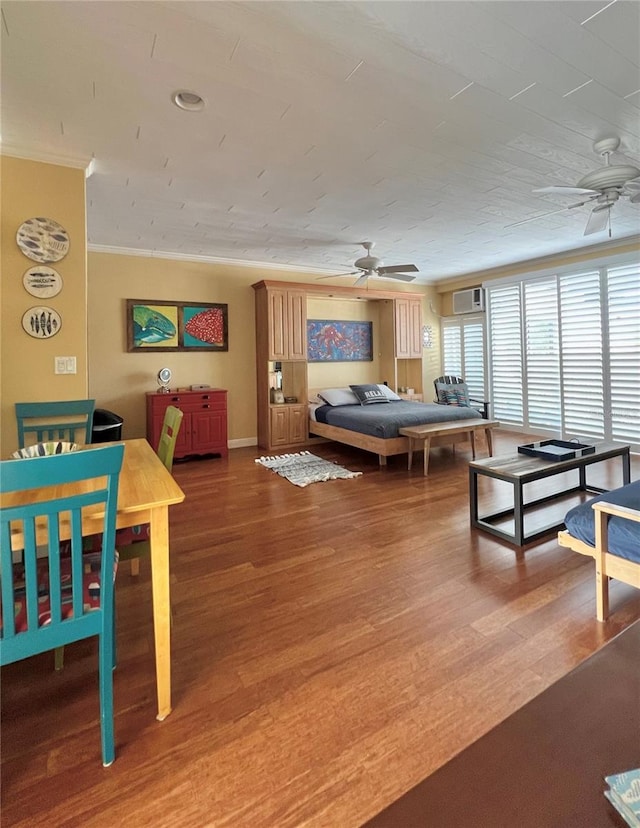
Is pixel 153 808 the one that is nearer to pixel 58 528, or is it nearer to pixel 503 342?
pixel 58 528

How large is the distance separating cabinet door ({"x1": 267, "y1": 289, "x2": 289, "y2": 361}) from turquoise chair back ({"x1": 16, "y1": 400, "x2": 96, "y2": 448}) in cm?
322

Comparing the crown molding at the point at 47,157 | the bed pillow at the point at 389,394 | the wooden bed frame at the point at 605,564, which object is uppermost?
the crown molding at the point at 47,157

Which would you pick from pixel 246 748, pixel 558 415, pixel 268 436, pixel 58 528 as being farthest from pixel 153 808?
pixel 558 415

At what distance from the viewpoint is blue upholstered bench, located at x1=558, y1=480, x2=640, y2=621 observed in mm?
1890

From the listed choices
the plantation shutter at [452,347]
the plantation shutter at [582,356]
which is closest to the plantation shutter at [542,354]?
the plantation shutter at [582,356]

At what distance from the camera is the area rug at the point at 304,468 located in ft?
14.5

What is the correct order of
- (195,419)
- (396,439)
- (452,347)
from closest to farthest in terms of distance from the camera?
(396,439) < (195,419) < (452,347)

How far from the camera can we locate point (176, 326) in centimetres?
562

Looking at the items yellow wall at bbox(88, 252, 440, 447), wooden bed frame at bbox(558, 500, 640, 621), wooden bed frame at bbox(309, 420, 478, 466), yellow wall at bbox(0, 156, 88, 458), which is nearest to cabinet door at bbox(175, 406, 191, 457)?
yellow wall at bbox(88, 252, 440, 447)

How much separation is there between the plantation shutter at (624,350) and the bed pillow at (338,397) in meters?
3.46

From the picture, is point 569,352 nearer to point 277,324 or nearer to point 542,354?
point 542,354

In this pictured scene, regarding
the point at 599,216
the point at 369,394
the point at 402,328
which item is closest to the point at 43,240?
the point at 599,216

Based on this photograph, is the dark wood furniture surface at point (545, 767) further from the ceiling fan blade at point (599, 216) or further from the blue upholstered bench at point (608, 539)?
the ceiling fan blade at point (599, 216)

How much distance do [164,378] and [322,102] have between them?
3977 millimetres
